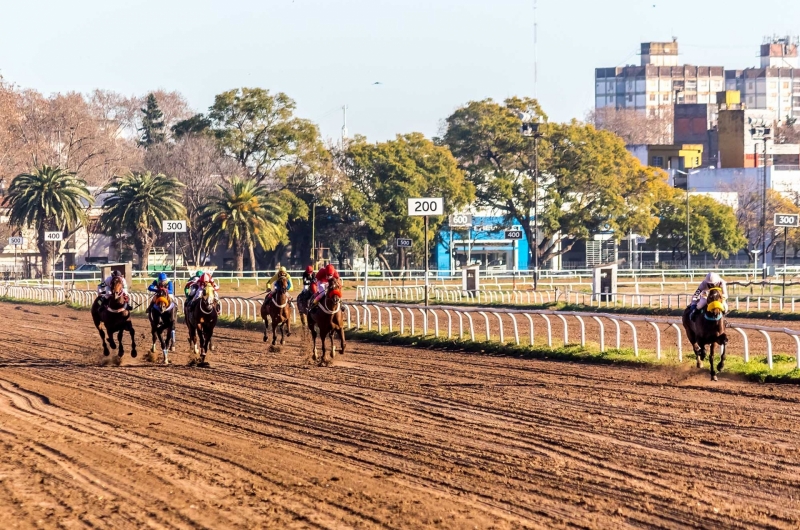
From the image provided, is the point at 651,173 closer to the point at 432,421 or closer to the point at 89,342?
the point at 89,342

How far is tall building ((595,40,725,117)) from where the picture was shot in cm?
18275

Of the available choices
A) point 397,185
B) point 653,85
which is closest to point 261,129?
point 397,185

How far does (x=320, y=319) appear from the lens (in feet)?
61.6

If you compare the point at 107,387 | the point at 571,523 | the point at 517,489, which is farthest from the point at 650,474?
the point at 107,387

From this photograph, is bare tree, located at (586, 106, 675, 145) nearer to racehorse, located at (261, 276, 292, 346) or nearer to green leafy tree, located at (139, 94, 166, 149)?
green leafy tree, located at (139, 94, 166, 149)

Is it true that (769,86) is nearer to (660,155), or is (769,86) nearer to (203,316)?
(660,155)

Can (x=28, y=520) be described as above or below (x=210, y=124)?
below

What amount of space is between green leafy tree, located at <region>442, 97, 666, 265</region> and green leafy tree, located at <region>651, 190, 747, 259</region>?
3619 millimetres

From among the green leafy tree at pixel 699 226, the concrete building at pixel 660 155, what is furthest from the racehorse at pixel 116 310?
the concrete building at pixel 660 155

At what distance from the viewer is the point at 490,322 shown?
2917 cm

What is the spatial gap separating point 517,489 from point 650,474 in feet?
3.83

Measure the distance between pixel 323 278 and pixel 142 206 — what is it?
40.3m

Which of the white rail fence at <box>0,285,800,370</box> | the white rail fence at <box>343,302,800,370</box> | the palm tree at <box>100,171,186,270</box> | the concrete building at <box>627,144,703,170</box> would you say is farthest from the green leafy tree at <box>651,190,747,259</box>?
the white rail fence at <box>343,302,800,370</box>

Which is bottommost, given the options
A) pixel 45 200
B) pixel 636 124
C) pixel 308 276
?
pixel 308 276
